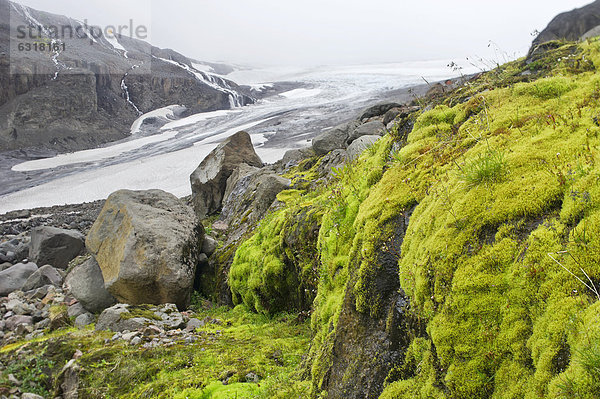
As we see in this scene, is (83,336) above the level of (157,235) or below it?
below

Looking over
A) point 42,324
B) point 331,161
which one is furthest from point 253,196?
point 42,324

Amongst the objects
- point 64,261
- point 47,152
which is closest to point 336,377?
point 64,261

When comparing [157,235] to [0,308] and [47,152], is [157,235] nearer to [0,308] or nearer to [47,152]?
[0,308]

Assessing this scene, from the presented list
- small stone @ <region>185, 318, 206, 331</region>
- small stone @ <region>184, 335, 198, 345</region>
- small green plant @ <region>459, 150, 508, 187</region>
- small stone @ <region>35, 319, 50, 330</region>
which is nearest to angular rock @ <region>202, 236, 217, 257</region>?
small stone @ <region>185, 318, 206, 331</region>

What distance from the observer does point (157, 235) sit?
958cm

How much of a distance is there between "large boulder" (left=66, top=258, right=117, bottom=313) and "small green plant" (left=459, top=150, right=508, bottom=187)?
360 inches

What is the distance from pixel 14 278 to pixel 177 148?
44170mm

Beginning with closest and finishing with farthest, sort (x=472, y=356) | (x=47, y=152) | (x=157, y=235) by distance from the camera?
(x=472, y=356) < (x=157, y=235) < (x=47, y=152)

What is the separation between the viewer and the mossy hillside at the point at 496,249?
2.16 m

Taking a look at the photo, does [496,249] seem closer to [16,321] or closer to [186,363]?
[186,363]

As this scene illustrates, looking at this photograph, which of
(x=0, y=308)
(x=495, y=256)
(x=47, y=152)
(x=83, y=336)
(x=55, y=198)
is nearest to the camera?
(x=495, y=256)

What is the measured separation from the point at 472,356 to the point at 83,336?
253 inches

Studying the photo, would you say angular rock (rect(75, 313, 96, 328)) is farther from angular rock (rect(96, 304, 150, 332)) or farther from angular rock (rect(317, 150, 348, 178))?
angular rock (rect(317, 150, 348, 178))

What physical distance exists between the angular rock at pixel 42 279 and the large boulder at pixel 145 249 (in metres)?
3.92
